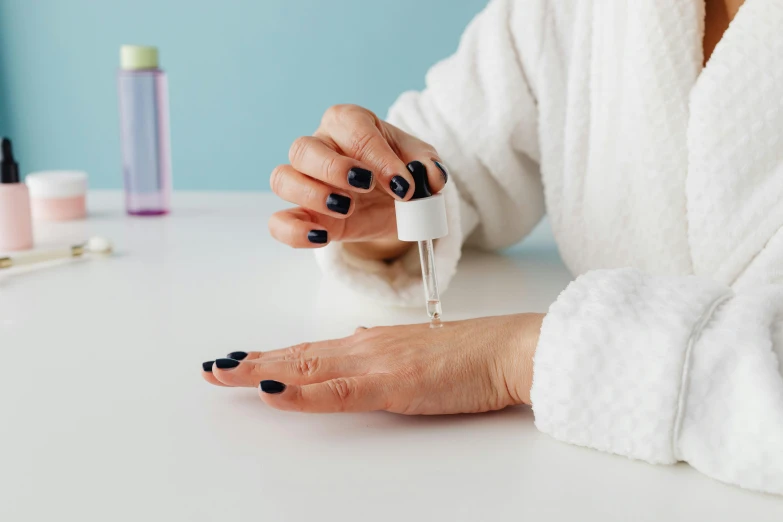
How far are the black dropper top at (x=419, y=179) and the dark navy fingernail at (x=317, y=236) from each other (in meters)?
0.11

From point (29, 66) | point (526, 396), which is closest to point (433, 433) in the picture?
point (526, 396)

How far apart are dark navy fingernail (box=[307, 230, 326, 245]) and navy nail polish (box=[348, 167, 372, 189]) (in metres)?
0.08

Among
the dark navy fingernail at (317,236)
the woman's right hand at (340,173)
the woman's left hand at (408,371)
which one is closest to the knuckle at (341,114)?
the woman's right hand at (340,173)

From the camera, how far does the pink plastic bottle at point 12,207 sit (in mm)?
1093

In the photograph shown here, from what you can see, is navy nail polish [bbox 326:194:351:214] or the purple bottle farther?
the purple bottle

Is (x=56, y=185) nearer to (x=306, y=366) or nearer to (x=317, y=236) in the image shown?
(x=317, y=236)

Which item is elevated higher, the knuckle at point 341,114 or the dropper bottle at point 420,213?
the knuckle at point 341,114

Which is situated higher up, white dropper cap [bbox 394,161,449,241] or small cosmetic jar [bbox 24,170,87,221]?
white dropper cap [bbox 394,161,449,241]

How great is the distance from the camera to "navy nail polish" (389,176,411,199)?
2.16 feet

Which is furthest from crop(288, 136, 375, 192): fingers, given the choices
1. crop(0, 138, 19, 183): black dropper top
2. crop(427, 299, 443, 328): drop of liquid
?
crop(0, 138, 19, 183): black dropper top

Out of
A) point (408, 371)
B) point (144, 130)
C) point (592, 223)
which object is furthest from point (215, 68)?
point (408, 371)

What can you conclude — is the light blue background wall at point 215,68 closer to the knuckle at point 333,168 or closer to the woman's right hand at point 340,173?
the woman's right hand at point 340,173

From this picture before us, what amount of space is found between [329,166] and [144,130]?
70 cm

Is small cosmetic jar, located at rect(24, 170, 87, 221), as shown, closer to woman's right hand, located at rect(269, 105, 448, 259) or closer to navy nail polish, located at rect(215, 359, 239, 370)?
woman's right hand, located at rect(269, 105, 448, 259)
